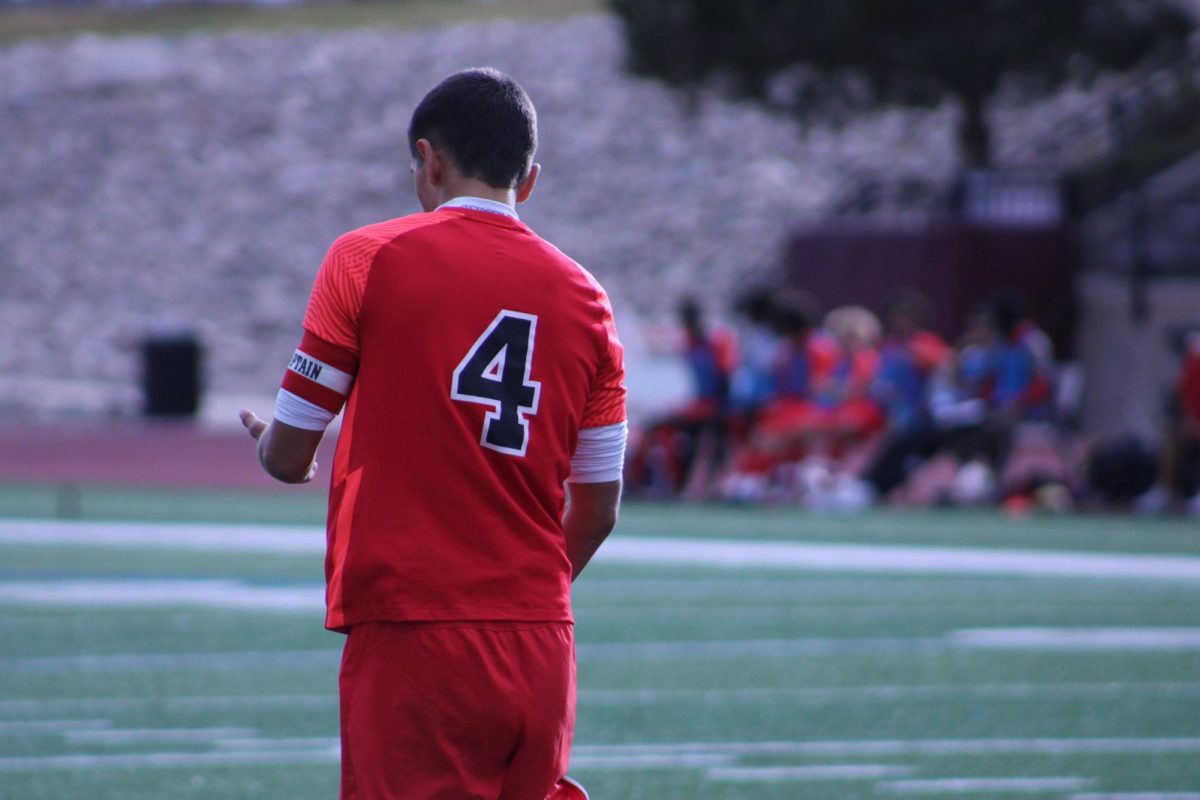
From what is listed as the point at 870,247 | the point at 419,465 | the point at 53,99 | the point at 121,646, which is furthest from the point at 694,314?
the point at 53,99

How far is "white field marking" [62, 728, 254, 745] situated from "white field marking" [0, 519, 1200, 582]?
20.4 feet

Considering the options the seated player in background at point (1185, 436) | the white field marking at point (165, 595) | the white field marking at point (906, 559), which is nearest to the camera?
the white field marking at point (165, 595)

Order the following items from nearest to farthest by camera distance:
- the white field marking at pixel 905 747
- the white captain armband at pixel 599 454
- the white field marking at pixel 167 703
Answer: the white captain armband at pixel 599 454 < the white field marking at pixel 905 747 < the white field marking at pixel 167 703

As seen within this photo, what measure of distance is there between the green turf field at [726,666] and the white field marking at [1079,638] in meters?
0.03

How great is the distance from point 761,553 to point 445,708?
34.9 ft

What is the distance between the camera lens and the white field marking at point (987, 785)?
639cm

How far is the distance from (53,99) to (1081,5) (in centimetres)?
4676

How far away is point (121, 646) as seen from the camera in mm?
9797

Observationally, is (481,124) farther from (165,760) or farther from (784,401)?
(784,401)

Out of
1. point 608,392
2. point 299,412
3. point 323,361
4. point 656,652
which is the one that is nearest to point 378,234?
point 323,361

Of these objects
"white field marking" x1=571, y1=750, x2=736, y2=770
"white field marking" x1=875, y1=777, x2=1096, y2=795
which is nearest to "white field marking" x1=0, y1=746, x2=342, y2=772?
"white field marking" x1=571, y1=750, x2=736, y2=770

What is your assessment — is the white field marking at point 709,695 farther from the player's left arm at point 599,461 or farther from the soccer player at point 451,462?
the soccer player at point 451,462

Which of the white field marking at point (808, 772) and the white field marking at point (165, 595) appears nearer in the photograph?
the white field marking at point (808, 772)

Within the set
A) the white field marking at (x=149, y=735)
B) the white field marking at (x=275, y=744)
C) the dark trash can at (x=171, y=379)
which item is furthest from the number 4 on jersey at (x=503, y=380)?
the dark trash can at (x=171, y=379)
